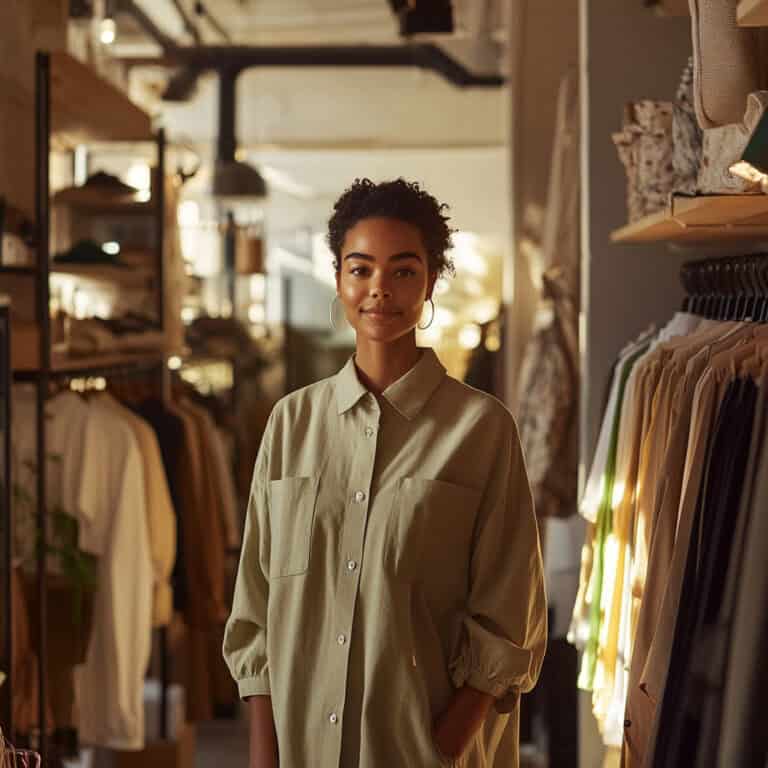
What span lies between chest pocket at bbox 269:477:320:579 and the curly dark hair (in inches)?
13.3

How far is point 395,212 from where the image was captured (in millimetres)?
1989

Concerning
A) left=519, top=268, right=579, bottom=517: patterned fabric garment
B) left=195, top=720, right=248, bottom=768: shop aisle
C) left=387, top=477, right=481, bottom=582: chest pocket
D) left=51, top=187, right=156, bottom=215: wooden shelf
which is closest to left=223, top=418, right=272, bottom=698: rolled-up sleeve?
left=387, top=477, right=481, bottom=582: chest pocket

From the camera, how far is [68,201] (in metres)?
4.87

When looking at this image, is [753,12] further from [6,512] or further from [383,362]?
[6,512]

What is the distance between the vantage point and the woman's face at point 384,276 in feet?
6.46

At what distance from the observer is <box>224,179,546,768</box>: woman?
6.36ft

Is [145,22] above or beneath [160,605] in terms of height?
above

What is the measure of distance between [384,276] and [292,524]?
394mm

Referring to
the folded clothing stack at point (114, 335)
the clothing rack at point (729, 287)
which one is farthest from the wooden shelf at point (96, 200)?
the clothing rack at point (729, 287)

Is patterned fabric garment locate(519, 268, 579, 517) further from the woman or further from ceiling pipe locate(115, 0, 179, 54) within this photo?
ceiling pipe locate(115, 0, 179, 54)

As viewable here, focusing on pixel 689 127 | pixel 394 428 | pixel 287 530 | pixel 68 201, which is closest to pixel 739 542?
pixel 394 428

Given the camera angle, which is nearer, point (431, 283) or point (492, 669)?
point (492, 669)

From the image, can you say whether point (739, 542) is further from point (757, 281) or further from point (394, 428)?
point (757, 281)

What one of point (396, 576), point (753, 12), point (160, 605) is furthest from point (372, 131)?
point (753, 12)
